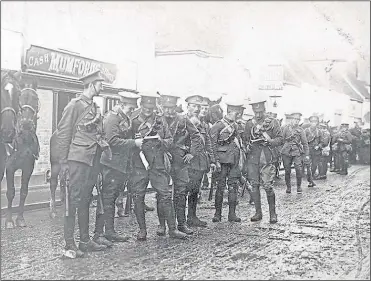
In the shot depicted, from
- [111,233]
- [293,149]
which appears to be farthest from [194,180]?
[293,149]

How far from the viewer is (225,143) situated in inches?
311

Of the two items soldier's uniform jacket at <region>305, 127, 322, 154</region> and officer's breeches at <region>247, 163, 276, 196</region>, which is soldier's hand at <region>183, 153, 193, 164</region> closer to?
officer's breeches at <region>247, 163, 276, 196</region>

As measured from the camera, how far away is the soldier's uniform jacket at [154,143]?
251 inches

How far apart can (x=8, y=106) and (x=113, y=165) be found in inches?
63.3

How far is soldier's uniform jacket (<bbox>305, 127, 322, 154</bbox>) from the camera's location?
15055mm

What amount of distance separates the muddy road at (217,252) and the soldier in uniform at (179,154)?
0.39 metres

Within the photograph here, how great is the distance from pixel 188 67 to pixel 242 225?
12221mm

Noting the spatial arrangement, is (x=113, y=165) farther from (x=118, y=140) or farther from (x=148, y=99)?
(x=148, y=99)

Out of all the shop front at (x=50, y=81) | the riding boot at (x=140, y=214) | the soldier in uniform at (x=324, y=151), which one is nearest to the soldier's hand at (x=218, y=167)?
the riding boot at (x=140, y=214)

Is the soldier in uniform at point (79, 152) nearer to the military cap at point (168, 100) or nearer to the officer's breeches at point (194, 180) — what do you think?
the military cap at point (168, 100)

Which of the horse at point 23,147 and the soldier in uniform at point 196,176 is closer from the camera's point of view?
the horse at point 23,147

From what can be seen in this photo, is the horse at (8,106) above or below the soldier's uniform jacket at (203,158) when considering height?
above

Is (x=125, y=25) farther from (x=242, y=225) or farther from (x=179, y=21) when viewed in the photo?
(x=242, y=225)

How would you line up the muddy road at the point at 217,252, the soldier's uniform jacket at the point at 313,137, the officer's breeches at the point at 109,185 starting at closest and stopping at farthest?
the muddy road at the point at 217,252 → the officer's breeches at the point at 109,185 → the soldier's uniform jacket at the point at 313,137
